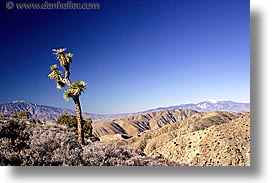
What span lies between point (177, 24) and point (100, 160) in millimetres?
2046

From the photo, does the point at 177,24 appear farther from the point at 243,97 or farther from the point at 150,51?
the point at 243,97

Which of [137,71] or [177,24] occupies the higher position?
[177,24]

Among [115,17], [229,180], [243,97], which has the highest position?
[115,17]

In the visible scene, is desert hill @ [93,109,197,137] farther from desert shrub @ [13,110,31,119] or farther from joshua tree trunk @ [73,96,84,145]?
desert shrub @ [13,110,31,119]

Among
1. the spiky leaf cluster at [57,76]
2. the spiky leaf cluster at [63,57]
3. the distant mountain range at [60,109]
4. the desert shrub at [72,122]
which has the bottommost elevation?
the desert shrub at [72,122]

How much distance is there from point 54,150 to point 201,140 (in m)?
1.96

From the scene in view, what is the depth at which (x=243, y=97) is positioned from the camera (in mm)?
6008

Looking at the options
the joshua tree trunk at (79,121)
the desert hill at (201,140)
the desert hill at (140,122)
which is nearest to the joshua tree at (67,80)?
the joshua tree trunk at (79,121)

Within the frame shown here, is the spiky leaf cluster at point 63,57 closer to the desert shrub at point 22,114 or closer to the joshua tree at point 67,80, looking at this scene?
the joshua tree at point 67,80

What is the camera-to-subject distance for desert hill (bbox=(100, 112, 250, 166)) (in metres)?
6.12

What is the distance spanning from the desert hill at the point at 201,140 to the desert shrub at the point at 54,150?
6.6 inches

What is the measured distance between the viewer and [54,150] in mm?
6457

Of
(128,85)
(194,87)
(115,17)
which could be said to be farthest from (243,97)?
(115,17)

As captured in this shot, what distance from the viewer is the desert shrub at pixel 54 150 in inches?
247
